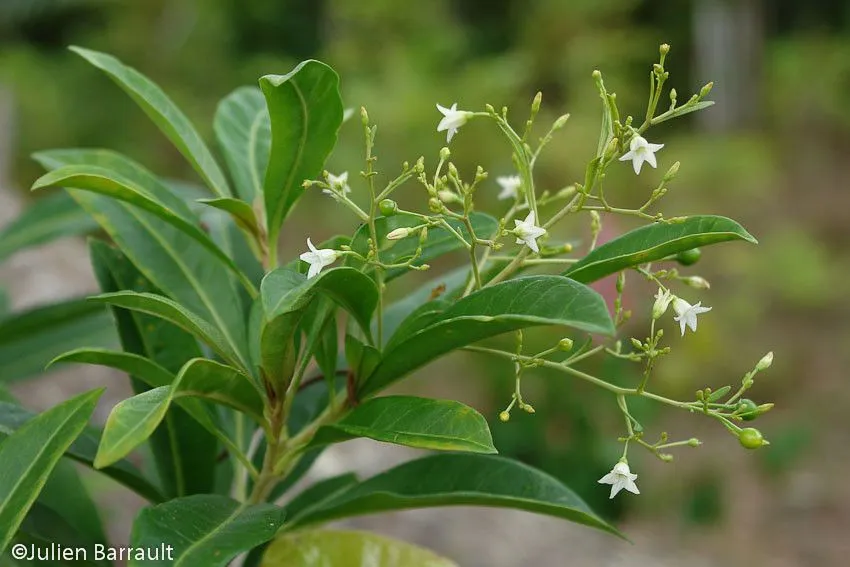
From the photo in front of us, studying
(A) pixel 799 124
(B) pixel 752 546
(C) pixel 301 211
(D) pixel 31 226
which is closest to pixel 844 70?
(A) pixel 799 124

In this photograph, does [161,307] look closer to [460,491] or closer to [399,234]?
[399,234]

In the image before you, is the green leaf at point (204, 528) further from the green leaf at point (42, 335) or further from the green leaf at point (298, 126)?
the green leaf at point (42, 335)

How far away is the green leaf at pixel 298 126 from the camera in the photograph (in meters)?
0.72

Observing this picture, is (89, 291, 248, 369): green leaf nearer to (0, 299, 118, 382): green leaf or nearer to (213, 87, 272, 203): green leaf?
(213, 87, 272, 203): green leaf

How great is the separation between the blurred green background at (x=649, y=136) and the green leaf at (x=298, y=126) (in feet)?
6.42

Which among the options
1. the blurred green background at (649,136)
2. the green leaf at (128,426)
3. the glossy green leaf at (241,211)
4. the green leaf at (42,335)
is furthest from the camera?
the blurred green background at (649,136)

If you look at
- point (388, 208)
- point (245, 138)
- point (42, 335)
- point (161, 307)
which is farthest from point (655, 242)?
point (42, 335)

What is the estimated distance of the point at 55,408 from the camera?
73 centimetres

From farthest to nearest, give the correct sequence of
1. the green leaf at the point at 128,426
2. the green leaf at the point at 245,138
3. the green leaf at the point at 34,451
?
the green leaf at the point at 245,138 → the green leaf at the point at 34,451 → the green leaf at the point at 128,426

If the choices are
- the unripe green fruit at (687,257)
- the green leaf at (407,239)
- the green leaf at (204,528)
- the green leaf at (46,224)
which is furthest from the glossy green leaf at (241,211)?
the green leaf at (46,224)

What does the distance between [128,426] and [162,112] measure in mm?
350

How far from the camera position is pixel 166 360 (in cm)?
85

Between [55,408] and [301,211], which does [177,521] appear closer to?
[55,408]

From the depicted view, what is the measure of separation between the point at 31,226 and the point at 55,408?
0.66 meters
